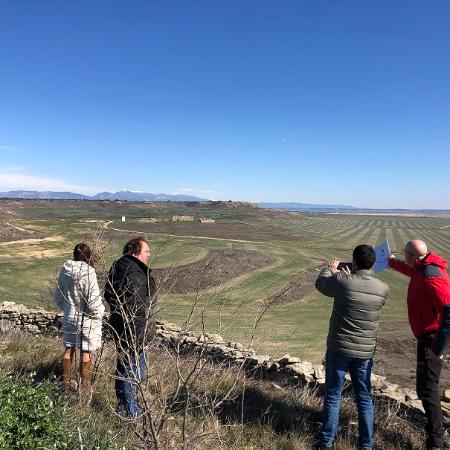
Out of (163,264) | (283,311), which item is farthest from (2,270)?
(283,311)

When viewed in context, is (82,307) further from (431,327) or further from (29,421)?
(431,327)

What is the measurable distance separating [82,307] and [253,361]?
3.63 m

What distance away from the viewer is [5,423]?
2.79 meters

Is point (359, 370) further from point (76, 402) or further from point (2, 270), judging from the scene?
point (2, 270)

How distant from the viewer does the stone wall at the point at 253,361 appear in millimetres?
4836

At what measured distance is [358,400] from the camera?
394cm

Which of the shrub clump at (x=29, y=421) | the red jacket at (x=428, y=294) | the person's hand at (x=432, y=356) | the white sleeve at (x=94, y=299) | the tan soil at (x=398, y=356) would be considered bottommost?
the tan soil at (x=398, y=356)

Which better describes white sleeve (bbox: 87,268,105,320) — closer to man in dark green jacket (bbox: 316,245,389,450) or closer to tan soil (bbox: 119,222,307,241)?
man in dark green jacket (bbox: 316,245,389,450)

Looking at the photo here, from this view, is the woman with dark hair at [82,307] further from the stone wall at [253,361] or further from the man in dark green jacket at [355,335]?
the man in dark green jacket at [355,335]

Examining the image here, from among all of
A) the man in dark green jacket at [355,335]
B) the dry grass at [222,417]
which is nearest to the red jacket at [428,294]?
the man in dark green jacket at [355,335]

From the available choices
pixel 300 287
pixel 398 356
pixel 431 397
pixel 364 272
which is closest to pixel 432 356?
pixel 431 397

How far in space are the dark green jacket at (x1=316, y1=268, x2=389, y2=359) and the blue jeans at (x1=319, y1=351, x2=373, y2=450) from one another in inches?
4.7

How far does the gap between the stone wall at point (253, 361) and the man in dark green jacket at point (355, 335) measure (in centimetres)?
88

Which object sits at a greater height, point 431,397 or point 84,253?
point 84,253
